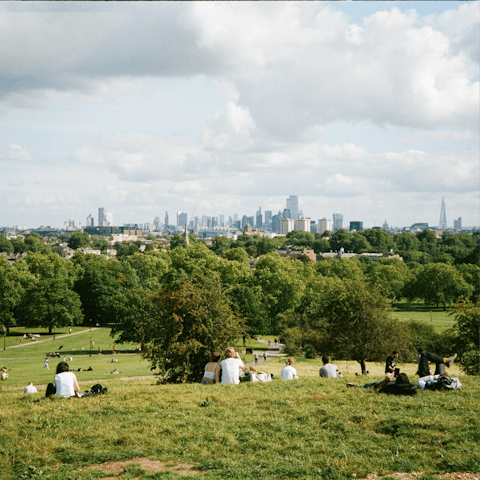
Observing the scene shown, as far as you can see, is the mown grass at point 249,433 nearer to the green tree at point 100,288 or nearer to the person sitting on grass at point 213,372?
the person sitting on grass at point 213,372

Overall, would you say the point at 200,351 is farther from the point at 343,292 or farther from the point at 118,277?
the point at 118,277

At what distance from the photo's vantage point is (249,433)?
905cm

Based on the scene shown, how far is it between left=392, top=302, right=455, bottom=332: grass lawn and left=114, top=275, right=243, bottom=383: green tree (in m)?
57.0

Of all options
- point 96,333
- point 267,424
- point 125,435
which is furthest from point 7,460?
point 96,333

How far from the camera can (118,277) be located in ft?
247

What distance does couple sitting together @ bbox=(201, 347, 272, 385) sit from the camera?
13.1 m

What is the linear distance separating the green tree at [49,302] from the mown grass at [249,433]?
49745 millimetres

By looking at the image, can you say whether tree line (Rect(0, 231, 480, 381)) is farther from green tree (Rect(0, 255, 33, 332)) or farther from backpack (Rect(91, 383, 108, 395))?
backpack (Rect(91, 383, 108, 395))

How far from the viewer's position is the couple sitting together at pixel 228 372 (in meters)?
13.1

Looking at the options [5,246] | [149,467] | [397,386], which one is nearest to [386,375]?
[397,386]

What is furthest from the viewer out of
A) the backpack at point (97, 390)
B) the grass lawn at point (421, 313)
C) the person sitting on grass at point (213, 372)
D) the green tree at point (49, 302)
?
the grass lawn at point (421, 313)

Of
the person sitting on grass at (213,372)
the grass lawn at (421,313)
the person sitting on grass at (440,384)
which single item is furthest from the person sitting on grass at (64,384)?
the grass lawn at (421,313)

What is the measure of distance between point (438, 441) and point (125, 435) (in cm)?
591

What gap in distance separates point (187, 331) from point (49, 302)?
4826 centimetres
